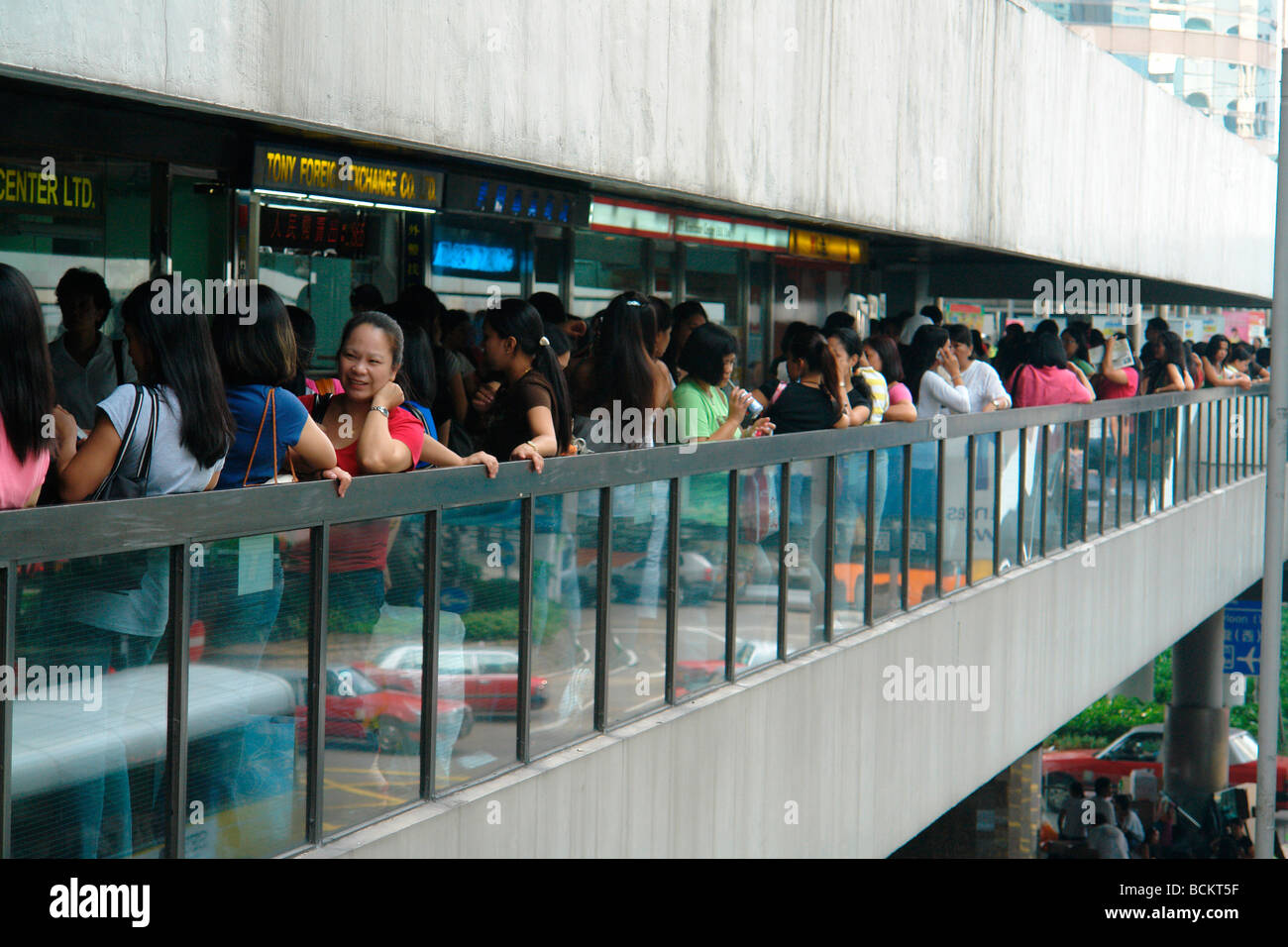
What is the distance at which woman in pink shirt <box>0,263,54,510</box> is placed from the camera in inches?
145

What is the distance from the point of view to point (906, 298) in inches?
746

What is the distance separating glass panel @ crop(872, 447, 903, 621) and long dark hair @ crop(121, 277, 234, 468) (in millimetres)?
5518

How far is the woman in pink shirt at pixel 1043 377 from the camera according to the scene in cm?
1216

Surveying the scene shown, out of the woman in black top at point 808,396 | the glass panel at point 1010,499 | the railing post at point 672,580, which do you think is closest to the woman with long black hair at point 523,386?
the railing post at point 672,580

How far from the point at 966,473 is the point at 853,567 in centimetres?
208

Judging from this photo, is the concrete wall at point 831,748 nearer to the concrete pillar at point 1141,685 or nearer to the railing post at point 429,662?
the railing post at point 429,662

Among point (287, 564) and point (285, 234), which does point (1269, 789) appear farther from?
point (287, 564)

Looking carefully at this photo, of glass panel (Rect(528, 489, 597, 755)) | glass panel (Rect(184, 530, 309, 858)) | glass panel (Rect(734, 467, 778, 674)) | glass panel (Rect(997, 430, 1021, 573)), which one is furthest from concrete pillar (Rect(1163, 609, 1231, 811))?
glass panel (Rect(184, 530, 309, 858))

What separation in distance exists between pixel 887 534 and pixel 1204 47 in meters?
25.6

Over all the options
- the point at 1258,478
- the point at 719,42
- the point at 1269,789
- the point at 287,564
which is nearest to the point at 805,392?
the point at 719,42

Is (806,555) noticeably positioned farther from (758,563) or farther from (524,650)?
(524,650)
